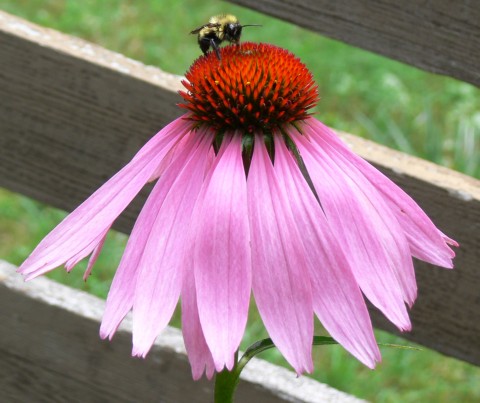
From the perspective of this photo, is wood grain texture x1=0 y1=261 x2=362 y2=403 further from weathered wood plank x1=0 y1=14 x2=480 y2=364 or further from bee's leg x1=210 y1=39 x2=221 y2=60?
bee's leg x1=210 y1=39 x2=221 y2=60

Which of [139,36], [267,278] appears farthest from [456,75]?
[139,36]

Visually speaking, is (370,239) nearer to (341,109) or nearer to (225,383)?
(225,383)

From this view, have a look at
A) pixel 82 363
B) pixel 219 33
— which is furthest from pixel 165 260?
pixel 82 363

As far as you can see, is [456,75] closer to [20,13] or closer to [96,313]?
[96,313]

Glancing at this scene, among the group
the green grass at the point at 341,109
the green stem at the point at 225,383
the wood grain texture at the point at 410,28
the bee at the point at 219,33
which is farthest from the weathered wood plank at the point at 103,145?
the green grass at the point at 341,109

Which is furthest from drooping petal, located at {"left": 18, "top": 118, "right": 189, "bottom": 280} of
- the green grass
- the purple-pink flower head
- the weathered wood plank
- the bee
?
the green grass
